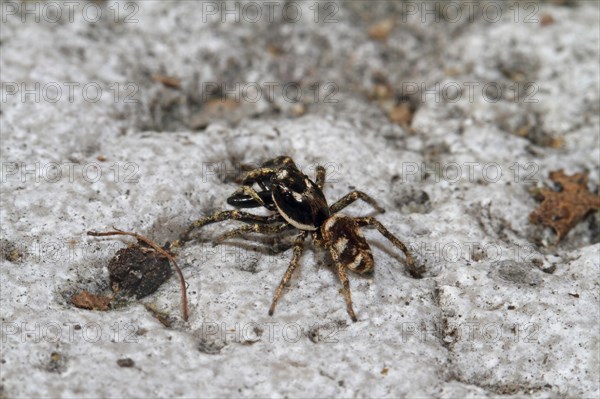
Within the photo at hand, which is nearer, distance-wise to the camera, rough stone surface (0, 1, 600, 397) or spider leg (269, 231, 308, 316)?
rough stone surface (0, 1, 600, 397)

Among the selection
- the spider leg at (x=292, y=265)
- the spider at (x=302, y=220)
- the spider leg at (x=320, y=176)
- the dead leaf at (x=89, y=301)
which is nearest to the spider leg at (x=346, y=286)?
the spider at (x=302, y=220)

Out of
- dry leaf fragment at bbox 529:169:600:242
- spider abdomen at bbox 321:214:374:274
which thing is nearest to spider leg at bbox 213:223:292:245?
spider abdomen at bbox 321:214:374:274

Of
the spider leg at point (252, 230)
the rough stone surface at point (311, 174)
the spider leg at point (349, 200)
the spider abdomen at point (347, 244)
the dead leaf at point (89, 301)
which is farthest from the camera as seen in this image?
the spider leg at point (349, 200)

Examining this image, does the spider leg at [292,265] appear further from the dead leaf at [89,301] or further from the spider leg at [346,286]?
the dead leaf at [89,301]

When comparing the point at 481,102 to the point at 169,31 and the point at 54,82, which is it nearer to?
the point at 169,31

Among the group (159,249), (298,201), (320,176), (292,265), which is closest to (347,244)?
Answer: (292,265)

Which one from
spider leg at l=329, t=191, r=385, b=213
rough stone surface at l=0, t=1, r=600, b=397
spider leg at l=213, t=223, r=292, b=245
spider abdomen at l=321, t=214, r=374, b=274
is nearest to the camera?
rough stone surface at l=0, t=1, r=600, b=397

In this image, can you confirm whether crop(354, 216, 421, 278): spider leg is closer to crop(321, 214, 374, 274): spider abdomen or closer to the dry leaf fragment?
crop(321, 214, 374, 274): spider abdomen
